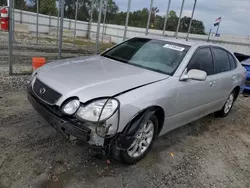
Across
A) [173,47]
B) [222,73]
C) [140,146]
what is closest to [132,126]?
[140,146]

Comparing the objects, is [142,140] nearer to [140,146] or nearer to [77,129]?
[140,146]

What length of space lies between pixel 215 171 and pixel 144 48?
209 cm

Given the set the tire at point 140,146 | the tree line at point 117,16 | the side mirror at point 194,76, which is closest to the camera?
the tire at point 140,146

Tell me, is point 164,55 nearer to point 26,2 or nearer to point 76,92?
point 76,92

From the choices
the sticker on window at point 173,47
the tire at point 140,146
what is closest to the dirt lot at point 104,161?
the tire at point 140,146

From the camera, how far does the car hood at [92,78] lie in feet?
7.99

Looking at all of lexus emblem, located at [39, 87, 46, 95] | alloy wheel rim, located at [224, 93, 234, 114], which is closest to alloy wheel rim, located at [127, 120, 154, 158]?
lexus emblem, located at [39, 87, 46, 95]

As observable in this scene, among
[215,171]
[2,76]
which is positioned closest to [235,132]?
[215,171]

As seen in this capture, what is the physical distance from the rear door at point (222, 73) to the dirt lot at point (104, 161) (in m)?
0.88

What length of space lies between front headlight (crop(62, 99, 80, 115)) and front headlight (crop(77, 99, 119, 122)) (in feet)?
0.19

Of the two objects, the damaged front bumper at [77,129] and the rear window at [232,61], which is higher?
the rear window at [232,61]

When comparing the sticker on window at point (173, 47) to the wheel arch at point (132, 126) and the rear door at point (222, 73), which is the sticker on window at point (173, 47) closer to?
the rear door at point (222, 73)

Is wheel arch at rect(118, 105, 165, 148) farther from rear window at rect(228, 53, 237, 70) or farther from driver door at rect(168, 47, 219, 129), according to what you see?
rear window at rect(228, 53, 237, 70)

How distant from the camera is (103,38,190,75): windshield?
3289mm
